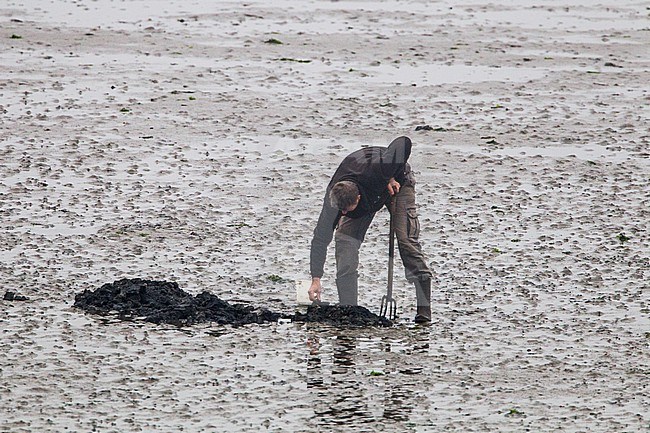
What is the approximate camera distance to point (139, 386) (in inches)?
357

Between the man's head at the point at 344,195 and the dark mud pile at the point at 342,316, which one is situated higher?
the man's head at the point at 344,195

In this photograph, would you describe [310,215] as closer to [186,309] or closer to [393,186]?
[393,186]

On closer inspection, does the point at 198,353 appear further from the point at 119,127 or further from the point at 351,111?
the point at 351,111

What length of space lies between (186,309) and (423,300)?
5.91 ft

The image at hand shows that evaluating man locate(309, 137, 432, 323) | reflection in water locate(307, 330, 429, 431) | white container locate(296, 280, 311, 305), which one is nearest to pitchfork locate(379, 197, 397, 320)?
man locate(309, 137, 432, 323)

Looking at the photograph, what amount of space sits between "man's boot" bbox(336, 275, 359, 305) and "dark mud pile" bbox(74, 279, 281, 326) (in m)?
0.61

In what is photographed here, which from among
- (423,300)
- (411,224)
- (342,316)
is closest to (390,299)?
(423,300)

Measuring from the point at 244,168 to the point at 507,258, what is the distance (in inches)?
156

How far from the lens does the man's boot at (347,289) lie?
11.0 metres

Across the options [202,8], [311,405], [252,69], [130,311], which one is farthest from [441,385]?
[202,8]

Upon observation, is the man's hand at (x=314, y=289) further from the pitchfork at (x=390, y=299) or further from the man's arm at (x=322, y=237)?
the pitchfork at (x=390, y=299)

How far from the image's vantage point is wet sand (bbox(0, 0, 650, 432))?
906 centimetres

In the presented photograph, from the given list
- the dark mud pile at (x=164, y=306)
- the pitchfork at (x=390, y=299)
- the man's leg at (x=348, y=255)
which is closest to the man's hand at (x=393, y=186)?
the pitchfork at (x=390, y=299)

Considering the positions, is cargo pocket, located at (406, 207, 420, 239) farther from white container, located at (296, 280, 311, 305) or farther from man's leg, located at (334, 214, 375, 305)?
white container, located at (296, 280, 311, 305)
